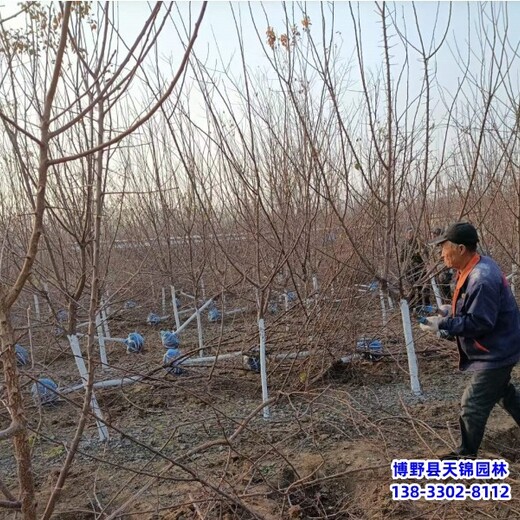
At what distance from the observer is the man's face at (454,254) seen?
269 cm

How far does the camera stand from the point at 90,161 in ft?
5.55

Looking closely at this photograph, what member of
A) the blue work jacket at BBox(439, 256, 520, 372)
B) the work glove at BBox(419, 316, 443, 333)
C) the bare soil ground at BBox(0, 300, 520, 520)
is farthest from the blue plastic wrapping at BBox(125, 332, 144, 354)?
the blue work jacket at BBox(439, 256, 520, 372)

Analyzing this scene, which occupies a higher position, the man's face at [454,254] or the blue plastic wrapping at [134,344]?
the man's face at [454,254]

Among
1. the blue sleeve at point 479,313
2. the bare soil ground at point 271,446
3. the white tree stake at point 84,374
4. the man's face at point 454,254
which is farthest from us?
the white tree stake at point 84,374

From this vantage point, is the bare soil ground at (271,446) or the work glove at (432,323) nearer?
the bare soil ground at (271,446)

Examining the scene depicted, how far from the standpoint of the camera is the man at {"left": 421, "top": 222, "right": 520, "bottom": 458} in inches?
101

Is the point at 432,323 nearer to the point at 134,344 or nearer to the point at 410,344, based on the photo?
the point at 410,344

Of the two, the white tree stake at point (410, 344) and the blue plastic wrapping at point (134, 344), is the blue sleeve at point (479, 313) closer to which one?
the white tree stake at point (410, 344)

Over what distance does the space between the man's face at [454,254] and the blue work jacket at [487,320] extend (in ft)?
0.31

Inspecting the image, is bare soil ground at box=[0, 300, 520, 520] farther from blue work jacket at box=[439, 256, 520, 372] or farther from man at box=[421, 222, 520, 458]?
blue work jacket at box=[439, 256, 520, 372]

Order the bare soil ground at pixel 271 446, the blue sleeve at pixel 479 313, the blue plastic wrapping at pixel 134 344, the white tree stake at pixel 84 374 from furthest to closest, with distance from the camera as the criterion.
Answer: the blue plastic wrapping at pixel 134 344 → the white tree stake at pixel 84 374 → the blue sleeve at pixel 479 313 → the bare soil ground at pixel 271 446

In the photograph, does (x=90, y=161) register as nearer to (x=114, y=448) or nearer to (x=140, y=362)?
(x=114, y=448)

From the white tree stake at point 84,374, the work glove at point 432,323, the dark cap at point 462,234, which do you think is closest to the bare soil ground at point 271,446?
the white tree stake at point 84,374

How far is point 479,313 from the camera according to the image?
100 inches
